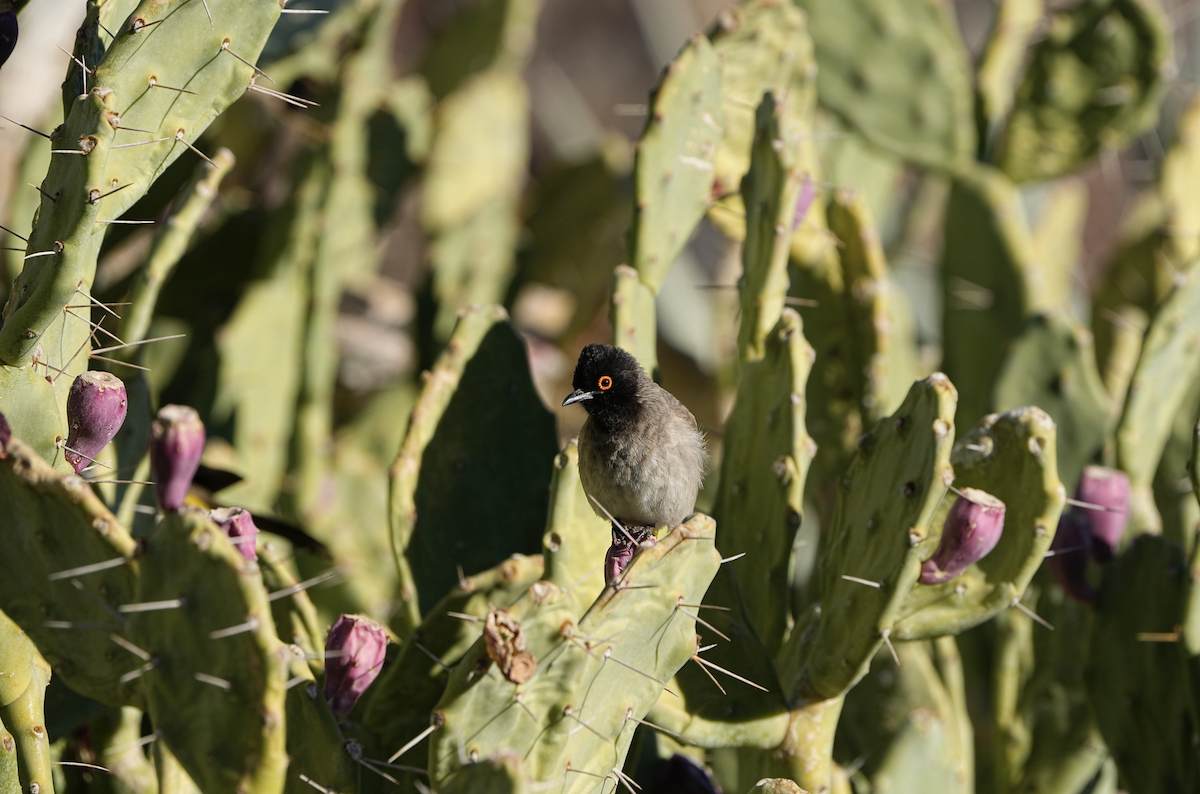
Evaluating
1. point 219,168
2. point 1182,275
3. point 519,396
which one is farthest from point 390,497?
point 1182,275

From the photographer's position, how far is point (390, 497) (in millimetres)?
1871

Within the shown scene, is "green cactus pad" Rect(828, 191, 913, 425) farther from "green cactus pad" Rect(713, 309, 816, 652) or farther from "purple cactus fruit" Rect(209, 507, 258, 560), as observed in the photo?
"purple cactus fruit" Rect(209, 507, 258, 560)

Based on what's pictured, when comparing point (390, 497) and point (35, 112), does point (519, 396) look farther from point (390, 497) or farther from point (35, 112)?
point (35, 112)

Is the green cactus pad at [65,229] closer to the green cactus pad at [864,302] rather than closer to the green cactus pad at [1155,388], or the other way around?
the green cactus pad at [864,302]

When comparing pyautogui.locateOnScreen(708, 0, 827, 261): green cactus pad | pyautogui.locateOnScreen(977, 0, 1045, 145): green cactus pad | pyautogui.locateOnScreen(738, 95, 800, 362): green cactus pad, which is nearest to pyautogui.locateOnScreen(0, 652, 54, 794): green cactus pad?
pyautogui.locateOnScreen(738, 95, 800, 362): green cactus pad

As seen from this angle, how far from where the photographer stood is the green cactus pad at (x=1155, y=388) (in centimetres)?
227

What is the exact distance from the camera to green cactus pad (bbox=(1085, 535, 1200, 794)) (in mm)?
1992

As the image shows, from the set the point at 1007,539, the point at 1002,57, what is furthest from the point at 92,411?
the point at 1002,57

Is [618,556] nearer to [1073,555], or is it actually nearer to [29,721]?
[29,721]

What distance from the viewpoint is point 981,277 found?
9.92 ft

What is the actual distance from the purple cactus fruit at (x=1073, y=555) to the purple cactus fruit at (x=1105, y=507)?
0.7 inches

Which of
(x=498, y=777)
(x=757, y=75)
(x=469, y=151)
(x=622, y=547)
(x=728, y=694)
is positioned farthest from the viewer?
(x=469, y=151)

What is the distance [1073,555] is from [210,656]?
4.92 ft

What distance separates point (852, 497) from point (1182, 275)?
105cm
